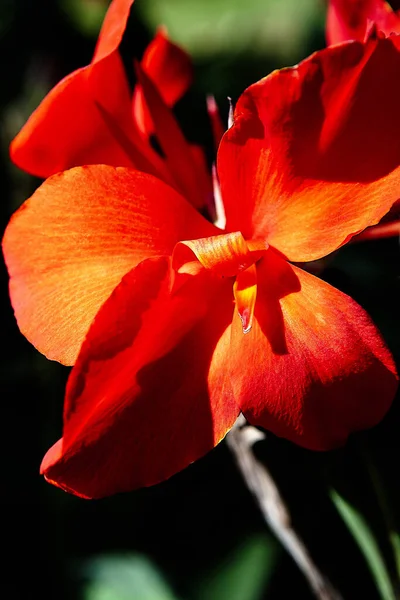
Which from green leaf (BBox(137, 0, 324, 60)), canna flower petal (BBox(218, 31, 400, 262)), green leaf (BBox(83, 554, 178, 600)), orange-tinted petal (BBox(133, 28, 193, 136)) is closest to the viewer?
canna flower petal (BBox(218, 31, 400, 262))

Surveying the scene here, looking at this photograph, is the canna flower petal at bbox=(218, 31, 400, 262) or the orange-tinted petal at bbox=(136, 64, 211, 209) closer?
the canna flower petal at bbox=(218, 31, 400, 262)

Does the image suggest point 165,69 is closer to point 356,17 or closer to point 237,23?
point 356,17

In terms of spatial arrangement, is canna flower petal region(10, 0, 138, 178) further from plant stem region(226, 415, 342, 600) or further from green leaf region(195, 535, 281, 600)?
green leaf region(195, 535, 281, 600)

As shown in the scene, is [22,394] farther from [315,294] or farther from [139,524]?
[315,294]

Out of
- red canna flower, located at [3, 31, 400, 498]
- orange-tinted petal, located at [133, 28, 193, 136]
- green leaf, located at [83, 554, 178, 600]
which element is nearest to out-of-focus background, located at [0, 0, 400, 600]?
green leaf, located at [83, 554, 178, 600]

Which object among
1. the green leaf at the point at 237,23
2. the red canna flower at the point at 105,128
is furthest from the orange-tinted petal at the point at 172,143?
the green leaf at the point at 237,23
